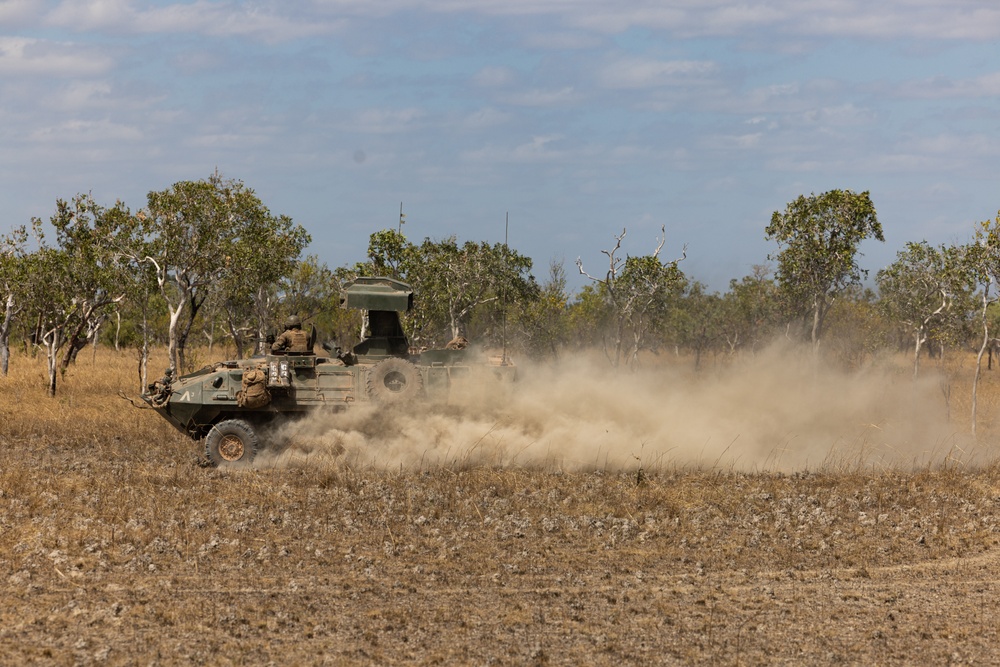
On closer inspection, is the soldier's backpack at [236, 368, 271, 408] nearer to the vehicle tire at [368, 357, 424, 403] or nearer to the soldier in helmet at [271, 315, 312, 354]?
the soldier in helmet at [271, 315, 312, 354]

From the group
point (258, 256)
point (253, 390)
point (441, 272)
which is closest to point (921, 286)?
point (441, 272)

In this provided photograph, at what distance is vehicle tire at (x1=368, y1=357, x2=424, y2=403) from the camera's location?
17.8 m

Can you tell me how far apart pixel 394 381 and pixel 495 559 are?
20.3 feet

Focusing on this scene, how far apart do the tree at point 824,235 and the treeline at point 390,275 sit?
0.05 meters

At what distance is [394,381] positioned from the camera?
1791 centimetres

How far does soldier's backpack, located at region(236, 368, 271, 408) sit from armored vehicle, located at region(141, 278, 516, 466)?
0.6 inches

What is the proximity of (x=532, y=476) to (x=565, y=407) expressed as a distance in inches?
86.7

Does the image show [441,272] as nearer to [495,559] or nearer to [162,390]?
[162,390]

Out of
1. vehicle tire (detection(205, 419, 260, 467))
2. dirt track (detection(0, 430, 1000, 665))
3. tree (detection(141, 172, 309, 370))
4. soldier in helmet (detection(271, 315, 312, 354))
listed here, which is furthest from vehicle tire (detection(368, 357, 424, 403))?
tree (detection(141, 172, 309, 370))

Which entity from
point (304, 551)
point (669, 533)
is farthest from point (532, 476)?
point (304, 551)

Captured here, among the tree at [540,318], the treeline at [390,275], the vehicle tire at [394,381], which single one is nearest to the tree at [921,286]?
the treeline at [390,275]

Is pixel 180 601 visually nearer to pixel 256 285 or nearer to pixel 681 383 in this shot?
pixel 681 383

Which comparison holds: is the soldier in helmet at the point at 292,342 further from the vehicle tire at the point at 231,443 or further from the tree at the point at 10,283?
the tree at the point at 10,283

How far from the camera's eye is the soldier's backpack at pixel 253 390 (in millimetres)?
17375
